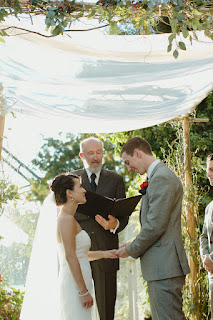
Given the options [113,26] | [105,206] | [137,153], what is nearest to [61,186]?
[105,206]

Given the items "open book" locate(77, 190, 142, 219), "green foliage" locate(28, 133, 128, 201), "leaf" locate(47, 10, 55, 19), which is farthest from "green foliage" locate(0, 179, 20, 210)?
"green foliage" locate(28, 133, 128, 201)

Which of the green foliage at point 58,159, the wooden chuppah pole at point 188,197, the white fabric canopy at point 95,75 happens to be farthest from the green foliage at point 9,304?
the green foliage at point 58,159

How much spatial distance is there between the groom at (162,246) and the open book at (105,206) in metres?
0.30

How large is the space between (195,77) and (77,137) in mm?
13896

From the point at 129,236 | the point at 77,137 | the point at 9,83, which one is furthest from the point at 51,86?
the point at 77,137

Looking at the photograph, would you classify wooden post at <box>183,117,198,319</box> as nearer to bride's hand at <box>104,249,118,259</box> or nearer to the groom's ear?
bride's hand at <box>104,249,118,259</box>

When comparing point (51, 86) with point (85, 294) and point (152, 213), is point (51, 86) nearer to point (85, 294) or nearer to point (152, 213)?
point (152, 213)

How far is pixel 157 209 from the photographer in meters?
3.56

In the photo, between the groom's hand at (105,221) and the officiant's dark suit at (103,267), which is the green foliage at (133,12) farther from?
the officiant's dark suit at (103,267)

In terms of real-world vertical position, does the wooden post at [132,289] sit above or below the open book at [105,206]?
below

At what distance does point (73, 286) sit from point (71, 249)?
29cm

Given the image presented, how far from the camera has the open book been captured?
398 centimetres

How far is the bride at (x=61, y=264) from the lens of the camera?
12.1 ft

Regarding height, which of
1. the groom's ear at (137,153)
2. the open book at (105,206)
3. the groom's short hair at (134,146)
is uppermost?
the groom's short hair at (134,146)
